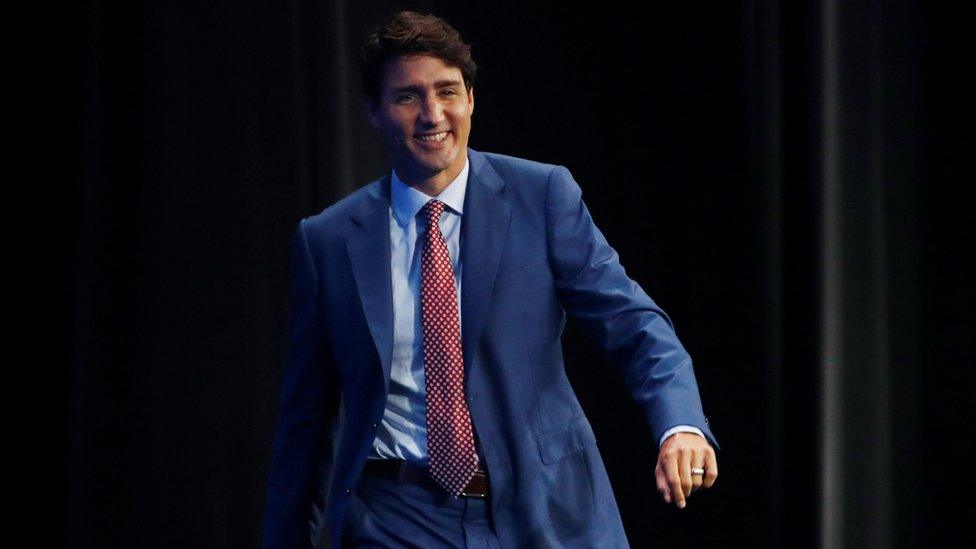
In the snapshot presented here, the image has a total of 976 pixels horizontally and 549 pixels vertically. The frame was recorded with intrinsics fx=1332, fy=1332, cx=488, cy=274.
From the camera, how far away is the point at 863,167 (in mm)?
3283

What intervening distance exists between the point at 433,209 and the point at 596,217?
1363mm

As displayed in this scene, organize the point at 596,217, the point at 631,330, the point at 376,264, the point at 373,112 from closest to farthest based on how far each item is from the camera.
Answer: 1. the point at 631,330
2. the point at 376,264
3. the point at 373,112
4. the point at 596,217

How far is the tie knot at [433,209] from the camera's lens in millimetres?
2225

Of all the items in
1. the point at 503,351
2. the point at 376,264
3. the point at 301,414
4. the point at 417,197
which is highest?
the point at 417,197

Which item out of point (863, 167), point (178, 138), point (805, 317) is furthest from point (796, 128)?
point (178, 138)

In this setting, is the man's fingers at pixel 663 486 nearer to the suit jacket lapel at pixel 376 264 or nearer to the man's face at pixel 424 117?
the suit jacket lapel at pixel 376 264

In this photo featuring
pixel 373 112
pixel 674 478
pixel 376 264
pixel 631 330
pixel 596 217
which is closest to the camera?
pixel 674 478

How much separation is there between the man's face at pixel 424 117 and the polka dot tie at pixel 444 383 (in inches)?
6.7

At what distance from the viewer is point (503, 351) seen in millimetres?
2121

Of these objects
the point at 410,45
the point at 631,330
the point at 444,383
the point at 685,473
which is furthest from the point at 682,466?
the point at 410,45

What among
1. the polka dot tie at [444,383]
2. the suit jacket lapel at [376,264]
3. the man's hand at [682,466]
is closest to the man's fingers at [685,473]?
the man's hand at [682,466]

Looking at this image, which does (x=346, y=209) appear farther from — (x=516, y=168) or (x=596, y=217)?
(x=596, y=217)

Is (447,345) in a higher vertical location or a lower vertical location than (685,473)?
higher

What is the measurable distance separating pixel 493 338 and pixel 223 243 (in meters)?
1.56
